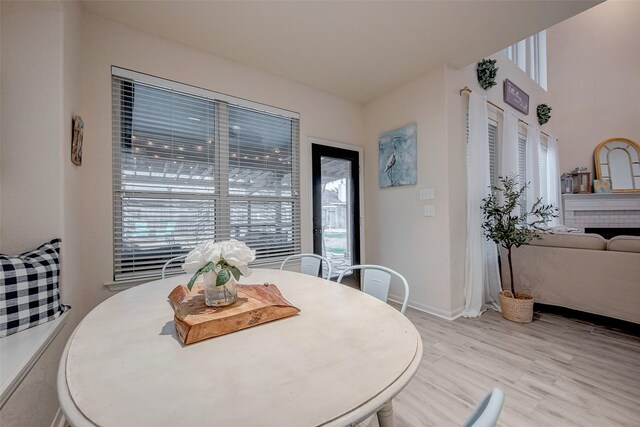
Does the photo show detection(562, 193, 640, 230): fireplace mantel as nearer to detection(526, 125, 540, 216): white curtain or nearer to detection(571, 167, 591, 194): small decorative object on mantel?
detection(571, 167, 591, 194): small decorative object on mantel

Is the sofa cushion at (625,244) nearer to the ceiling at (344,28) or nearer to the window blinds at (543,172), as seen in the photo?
the ceiling at (344,28)

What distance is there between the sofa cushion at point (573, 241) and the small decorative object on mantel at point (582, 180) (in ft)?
10.9

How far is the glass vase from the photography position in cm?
104

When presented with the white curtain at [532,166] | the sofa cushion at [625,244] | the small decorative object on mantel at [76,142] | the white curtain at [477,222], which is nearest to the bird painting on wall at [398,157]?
the white curtain at [477,222]

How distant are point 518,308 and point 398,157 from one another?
2.08m


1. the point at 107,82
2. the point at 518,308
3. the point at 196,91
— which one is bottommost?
the point at 518,308

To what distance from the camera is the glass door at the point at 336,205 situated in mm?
3352

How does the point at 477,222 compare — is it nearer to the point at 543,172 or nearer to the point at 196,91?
the point at 543,172

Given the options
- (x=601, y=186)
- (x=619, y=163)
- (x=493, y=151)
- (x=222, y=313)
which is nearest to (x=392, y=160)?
(x=493, y=151)

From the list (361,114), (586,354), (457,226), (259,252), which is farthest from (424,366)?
(361,114)

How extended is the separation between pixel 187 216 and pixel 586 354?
3597mm

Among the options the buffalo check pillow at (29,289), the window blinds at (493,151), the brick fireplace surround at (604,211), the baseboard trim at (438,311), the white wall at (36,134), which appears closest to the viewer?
the buffalo check pillow at (29,289)

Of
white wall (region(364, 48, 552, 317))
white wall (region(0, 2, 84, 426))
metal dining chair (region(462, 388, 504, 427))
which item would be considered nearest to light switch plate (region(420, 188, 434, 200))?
white wall (region(364, 48, 552, 317))

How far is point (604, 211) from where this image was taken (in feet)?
15.3
